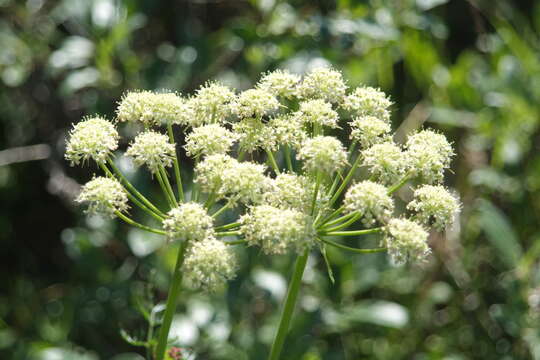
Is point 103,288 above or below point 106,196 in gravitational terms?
above

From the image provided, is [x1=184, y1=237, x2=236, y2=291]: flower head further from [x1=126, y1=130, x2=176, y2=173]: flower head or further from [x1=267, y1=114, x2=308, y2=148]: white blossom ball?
[x1=267, y1=114, x2=308, y2=148]: white blossom ball

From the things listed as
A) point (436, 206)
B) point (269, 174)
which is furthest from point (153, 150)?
point (436, 206)

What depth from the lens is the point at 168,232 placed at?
8.82ft

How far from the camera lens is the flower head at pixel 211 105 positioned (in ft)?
10.7

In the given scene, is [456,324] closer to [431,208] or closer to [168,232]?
[431,208]

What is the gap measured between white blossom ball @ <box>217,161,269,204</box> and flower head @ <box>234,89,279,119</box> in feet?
1.41

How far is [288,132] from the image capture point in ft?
10.5

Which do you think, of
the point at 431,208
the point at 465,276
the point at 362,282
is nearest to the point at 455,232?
the point at 465,276

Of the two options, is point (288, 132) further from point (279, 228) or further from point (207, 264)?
point (207, 264)

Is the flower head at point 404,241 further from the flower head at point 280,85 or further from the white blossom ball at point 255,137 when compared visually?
the flower head at point 280,85

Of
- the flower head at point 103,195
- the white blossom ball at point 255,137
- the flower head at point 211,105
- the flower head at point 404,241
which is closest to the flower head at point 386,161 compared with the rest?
the flower head at point 404,241

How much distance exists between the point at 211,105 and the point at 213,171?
54 centimetres

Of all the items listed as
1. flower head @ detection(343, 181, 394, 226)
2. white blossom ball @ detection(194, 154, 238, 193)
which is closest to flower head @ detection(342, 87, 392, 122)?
flower head @ detection(343, 181, 394, 226)

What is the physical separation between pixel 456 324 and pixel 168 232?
12.5ft
